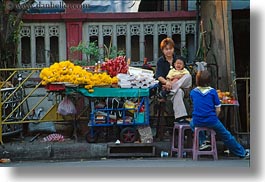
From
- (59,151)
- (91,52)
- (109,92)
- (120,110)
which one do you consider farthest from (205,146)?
(91,52)

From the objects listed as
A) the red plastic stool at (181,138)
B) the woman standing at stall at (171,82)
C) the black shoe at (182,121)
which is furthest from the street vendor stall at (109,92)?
the red plastic stool at (181,138)

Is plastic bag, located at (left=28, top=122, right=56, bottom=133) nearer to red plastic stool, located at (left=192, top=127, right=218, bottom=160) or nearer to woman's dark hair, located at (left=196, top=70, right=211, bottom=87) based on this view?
red plastic stool, located at (left=192, top=127, right=218, bottom=160)

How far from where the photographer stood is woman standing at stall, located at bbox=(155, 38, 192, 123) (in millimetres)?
7090

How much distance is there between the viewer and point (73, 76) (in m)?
7.03

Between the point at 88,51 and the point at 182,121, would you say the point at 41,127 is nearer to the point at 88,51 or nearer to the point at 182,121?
the point at 88,51

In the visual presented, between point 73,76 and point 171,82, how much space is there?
46.8 inches

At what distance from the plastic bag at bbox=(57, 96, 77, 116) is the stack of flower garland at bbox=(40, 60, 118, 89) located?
1.37 feet

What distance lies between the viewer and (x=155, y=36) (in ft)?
27.9

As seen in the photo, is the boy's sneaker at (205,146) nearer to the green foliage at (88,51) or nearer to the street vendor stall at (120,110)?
the street vendor stall at (120,110)

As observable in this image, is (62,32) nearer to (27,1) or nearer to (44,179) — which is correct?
(27,1)

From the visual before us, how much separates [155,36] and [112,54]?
0.75m

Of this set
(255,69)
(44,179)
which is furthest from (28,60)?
(255,69)

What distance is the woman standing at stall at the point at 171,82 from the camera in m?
7.09

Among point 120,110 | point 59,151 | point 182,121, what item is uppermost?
point 120,110
